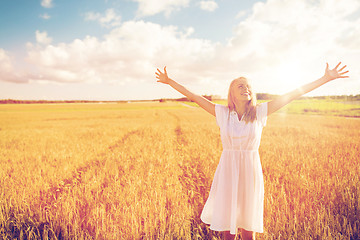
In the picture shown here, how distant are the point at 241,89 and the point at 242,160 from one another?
858mm

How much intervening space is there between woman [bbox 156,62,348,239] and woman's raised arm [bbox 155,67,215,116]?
130 mm

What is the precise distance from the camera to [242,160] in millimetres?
2604

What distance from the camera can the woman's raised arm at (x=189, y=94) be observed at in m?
2.80

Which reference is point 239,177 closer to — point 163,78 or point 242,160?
point 242,160

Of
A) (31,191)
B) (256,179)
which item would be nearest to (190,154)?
(31,191)

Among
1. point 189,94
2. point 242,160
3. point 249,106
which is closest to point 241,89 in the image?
point 249,106

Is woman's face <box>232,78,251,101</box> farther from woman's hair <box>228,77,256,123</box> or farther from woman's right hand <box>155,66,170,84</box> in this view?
woman's right hand <box>155,66,170,84</box>

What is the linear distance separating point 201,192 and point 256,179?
2091 mm

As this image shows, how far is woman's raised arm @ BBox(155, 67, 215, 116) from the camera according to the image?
2799mm

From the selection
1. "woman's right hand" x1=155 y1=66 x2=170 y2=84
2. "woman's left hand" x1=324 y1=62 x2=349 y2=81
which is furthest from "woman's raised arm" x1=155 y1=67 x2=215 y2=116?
"woman's left hand" x1=324 y1=62 x2=349 y2=81

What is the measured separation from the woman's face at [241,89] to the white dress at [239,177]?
Answer: 0.21m

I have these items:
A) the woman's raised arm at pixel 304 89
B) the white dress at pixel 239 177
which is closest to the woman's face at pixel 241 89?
the white dress at pixel 239 177

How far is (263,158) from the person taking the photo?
6.75 meters

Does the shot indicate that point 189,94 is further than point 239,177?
Yes
